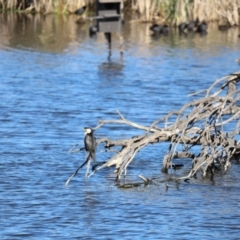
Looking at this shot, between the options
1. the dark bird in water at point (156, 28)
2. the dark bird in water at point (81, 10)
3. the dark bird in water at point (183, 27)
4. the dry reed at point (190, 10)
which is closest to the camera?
the dark bird in water at point (156, 28)

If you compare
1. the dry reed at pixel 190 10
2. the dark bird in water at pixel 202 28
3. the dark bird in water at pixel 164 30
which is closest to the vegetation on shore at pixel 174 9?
the dry reed at pixel 190 10

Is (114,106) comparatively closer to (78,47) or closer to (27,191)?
(27,191)

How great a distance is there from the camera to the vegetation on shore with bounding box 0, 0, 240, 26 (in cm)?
3138

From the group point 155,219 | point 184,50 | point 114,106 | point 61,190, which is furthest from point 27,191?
point 184,50

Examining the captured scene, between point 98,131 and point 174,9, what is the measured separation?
1679cm

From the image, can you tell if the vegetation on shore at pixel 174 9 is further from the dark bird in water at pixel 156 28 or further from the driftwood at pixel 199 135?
the driftwood at pixel 199 135

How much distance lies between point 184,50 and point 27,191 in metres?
15.5

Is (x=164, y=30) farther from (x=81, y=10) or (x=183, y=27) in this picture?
(x=81, y=10)

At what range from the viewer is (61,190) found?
11570mm

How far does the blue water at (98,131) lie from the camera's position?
10234 millimetres

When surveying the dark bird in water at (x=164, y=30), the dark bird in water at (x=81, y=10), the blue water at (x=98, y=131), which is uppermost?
the dark bird in water at (x=81, y=10)

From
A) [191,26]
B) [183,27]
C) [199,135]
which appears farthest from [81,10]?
[199,135]

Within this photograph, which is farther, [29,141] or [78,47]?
[78,47]

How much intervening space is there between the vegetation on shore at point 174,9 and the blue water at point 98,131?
54.5 inches
